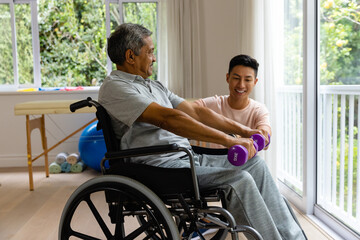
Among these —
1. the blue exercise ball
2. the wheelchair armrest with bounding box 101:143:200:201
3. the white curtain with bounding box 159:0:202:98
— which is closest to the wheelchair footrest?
the wheelchair armrest with bounding box 101:143:200:201

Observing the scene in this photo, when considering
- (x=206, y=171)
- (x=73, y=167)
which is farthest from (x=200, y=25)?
(x=206, y=171)

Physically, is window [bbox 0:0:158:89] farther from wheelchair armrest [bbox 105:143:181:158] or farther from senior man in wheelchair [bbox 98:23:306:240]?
wheelchair armrest [bbox 105:143:181:158]

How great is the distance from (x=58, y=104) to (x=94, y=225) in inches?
51.6

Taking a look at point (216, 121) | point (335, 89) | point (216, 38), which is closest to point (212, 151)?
point (216, 121)

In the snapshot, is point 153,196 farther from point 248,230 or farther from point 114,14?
point 114,14

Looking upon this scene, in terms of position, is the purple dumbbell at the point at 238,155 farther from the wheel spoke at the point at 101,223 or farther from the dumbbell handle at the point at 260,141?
the wheel spoke at the point at 101,223

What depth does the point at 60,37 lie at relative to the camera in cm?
475

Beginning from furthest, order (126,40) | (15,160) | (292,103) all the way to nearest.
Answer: (15,160) → (292,103) → (126,40)

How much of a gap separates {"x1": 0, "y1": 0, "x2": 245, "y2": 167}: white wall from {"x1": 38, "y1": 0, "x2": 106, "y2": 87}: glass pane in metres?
0.33

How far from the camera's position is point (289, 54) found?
3303 millimetres

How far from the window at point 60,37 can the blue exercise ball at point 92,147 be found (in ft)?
3.27

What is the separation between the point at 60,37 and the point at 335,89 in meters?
3.42

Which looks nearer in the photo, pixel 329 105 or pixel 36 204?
pixel 329 105

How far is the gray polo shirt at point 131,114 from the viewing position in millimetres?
1463
